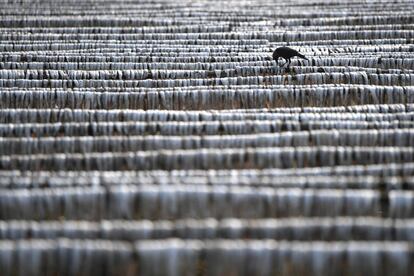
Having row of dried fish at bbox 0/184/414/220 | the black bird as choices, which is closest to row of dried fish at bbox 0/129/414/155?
row of dried fish at bbox 0/184/414/220

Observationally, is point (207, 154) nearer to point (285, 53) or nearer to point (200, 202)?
point (200, 202)

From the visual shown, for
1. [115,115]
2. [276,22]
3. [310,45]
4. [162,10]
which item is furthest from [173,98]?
[162,10]

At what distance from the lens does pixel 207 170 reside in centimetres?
314

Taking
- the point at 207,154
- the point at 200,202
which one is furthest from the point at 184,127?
the point at 200,202

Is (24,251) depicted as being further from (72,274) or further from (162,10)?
(162,10)

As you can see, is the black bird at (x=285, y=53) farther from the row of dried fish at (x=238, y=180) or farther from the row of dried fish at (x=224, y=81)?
the row of dried fish at (x=238, y=180)

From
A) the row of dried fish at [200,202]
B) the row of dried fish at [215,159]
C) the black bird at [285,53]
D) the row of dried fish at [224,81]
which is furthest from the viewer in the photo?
the black bird at [285,53]

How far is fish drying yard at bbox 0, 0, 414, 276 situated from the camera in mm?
2461

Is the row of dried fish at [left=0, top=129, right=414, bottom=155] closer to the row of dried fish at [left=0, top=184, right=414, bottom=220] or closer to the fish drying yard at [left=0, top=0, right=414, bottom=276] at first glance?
the fish drying yard at [left=0, top=0, right=414, bottom=276]

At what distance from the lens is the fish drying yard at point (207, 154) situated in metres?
2.46

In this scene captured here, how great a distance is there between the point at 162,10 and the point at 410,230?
173 inches

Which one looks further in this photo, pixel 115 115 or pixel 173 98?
pixel 173 98

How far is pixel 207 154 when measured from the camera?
3.16 m

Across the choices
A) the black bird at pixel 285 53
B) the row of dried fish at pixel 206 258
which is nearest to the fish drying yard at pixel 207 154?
the row of dried fish at pixel 206 258
